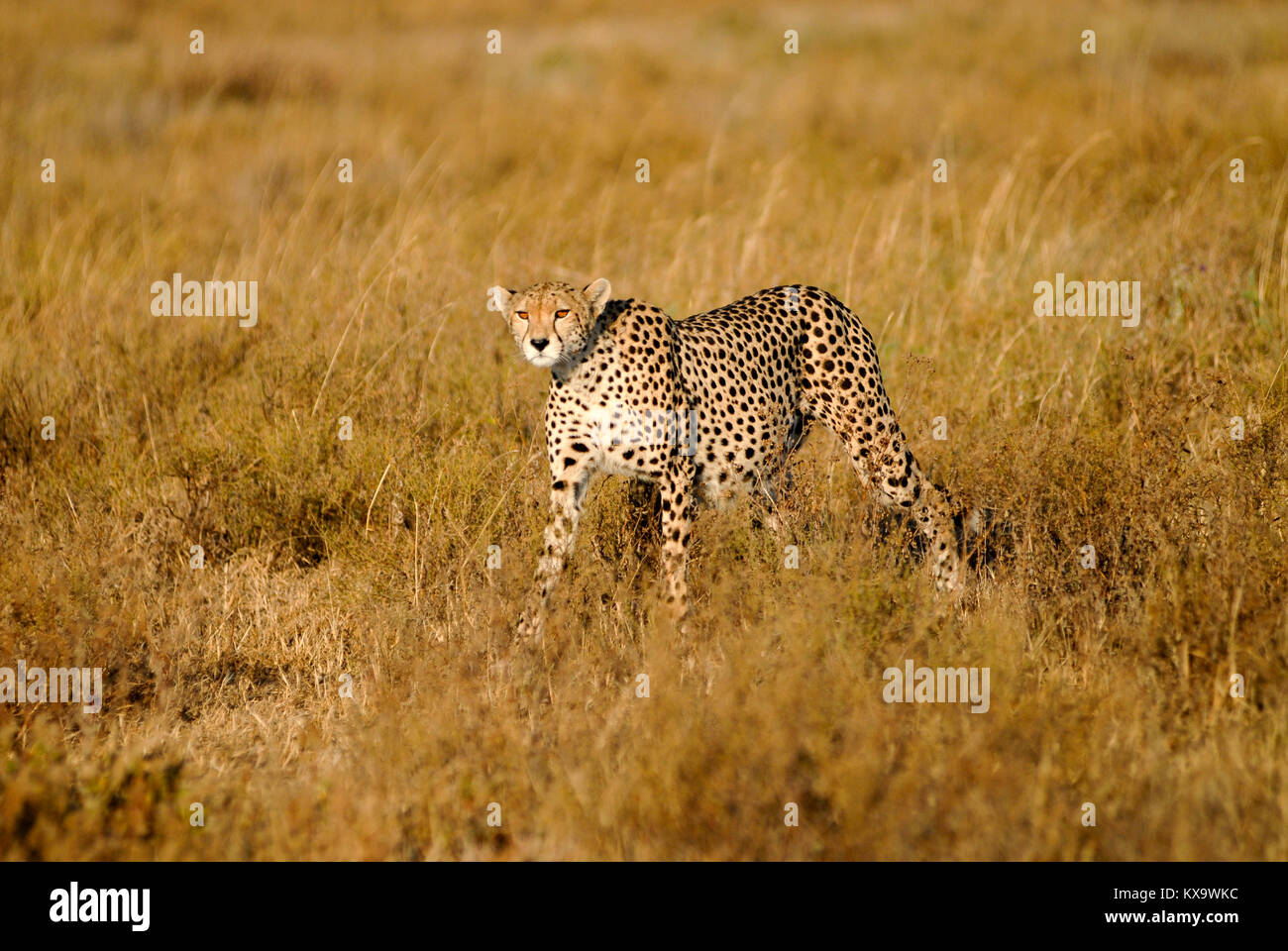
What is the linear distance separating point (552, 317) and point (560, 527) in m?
0.73

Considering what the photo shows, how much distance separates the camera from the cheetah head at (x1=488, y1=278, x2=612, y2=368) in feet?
12.5

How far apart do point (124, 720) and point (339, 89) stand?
33.8 feet

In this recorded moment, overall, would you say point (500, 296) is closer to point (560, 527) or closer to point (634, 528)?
point (560, 527)

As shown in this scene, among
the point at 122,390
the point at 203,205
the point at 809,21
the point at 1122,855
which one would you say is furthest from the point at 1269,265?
the point at 809,21

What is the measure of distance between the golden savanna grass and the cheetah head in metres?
0.69

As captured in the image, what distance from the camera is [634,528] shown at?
4.35 metres

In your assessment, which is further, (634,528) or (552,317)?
(634,528)

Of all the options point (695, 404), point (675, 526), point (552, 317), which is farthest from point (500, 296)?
point (675, 526)

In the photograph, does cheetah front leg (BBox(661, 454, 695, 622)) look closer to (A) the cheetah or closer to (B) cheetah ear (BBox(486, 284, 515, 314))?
(A) the cheetah

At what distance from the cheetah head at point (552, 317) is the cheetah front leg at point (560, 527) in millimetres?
384

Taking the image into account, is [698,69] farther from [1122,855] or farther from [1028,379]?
[1122,855]

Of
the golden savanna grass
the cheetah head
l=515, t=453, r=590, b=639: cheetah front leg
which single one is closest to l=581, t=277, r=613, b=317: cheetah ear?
the cheetah head

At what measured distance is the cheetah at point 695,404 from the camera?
396 centimetres

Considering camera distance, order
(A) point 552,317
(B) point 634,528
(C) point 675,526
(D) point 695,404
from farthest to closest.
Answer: (B) point 634,528 → (D) point 695,404 → (C) point 675,526 → (A) point 552,317
